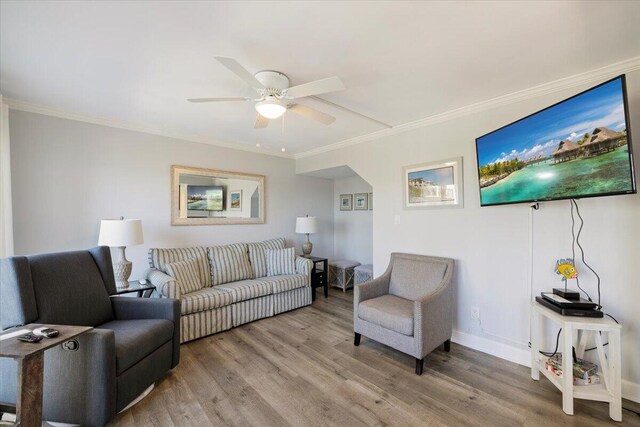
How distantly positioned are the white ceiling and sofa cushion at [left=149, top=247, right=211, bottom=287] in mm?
1664

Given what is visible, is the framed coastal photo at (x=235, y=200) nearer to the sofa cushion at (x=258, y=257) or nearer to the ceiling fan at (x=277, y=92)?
the sofa cushion at (x=258, y=257)

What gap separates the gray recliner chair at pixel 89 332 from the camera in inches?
61.7

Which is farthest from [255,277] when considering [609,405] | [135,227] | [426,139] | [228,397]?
[609,405]

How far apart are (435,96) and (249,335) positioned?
3.09m

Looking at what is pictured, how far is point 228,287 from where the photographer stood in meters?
3.19

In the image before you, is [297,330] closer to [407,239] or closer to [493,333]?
[407,239]

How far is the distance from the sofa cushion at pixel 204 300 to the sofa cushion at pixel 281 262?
91 centimetres

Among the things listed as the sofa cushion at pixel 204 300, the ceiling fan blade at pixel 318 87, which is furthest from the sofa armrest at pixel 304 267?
the ceiling fan blade at pixel 318 87

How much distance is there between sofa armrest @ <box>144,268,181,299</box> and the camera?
261cm

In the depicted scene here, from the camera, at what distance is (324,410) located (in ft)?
5.85

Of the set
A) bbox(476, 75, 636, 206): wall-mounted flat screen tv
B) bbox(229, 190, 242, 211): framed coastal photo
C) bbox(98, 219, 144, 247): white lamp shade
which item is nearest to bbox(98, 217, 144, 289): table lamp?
bbox(98, 219, 144, 247): white lamp shade

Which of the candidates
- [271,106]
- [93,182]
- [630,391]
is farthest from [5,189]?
[630,391]

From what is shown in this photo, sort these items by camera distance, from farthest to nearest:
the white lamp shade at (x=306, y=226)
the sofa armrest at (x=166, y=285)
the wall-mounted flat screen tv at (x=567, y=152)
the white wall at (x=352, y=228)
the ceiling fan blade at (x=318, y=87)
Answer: the white wall at (x=352, y=228) → the white lamp shade at (x=306, y=226) → the sofa armrest at (x=166, y=285) → the ceiling fan blade at (x=318, y=87) → the wall-mounted flat screen tv at (x=567, y=152)

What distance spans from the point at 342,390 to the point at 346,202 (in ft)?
12.0
